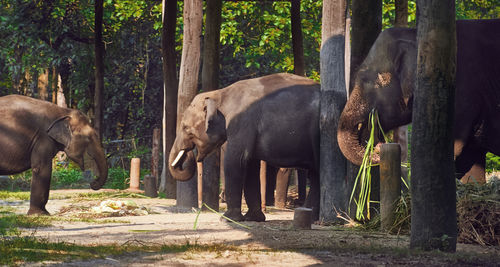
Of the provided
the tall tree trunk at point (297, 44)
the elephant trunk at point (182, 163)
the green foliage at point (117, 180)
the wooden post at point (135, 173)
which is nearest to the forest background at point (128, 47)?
the green foliage at point (117, 180)

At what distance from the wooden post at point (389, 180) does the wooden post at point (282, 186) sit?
600cm

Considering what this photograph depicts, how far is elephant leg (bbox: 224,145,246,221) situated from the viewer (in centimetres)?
1164

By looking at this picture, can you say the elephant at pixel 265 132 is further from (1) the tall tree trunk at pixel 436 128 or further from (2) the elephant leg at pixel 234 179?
(1) the tall tree trunk at pixel 436 128

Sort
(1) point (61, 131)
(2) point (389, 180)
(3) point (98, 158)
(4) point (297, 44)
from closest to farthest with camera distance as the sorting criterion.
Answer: (2) point (389, 180), (1) point (61, 131), (3) point (98, 158), (4) point (297, 44)

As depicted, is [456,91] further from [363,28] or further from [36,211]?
[36,211]

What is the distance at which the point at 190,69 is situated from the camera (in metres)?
14.7

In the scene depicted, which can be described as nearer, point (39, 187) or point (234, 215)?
point (234, 215)

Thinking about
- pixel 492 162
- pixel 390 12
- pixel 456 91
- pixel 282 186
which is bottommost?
pixel 282 186

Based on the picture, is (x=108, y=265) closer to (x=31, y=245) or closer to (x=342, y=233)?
(x=31, y=245)

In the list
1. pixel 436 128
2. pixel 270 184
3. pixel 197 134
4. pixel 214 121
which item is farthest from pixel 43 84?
pixel 436 128

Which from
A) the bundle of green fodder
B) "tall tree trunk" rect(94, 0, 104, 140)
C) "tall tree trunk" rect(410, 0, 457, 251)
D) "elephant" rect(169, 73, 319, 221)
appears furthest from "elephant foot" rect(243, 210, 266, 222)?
"tall tree trunk" rect(94, 0, 104, 140)

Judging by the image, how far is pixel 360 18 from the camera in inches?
431

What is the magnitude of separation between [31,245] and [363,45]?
5100 millimetres

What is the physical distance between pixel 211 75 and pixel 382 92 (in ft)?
17.9
